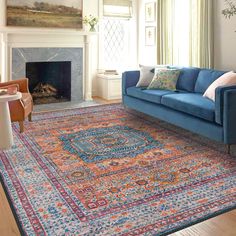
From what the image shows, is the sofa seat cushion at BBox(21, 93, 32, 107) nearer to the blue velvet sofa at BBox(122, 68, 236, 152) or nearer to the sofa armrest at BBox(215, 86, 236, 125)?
the blue velvet sofa at BBox(122, 68, 236, 152)

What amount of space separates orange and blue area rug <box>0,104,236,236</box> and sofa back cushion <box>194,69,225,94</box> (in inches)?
27.0

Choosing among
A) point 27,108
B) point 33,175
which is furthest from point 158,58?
point 33,175

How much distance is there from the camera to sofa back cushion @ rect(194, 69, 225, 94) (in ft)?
14.1

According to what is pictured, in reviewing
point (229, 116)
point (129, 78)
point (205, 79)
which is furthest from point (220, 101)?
point (129, 78)

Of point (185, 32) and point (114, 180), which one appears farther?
point (185, 32)

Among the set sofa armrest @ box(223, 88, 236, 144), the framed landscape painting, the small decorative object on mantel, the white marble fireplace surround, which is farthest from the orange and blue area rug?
the small decorative object on mantel

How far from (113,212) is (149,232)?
337 millimetres

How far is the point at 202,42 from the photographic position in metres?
5.15

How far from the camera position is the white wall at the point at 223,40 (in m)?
4.80

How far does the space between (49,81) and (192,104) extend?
350 cm

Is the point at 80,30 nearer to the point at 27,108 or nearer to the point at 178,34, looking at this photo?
the point at 178,34

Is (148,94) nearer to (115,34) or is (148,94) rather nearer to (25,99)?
(25,99)

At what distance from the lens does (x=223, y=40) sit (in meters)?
4.94

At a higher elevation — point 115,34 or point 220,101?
point 115,34
